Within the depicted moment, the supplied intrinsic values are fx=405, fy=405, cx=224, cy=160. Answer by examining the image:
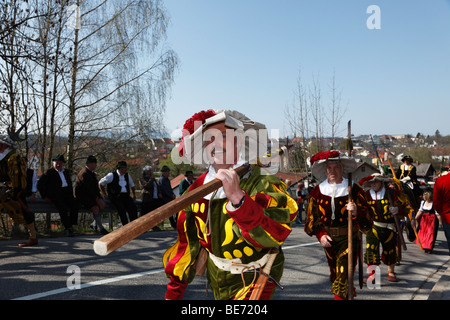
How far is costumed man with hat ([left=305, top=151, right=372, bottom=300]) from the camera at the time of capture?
4.54 meters

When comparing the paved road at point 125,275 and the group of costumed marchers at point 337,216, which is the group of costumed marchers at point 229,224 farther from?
the paved road at point 125,275

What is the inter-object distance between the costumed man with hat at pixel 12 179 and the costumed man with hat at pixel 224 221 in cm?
523

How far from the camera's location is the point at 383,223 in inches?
278

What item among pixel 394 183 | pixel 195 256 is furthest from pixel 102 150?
pixel 195 256

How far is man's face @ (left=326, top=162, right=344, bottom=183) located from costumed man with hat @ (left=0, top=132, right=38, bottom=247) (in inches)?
202

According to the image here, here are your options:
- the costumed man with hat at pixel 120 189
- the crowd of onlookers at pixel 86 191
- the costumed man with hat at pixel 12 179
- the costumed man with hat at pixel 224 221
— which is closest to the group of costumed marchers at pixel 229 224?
the costumed man with hat at pixel 224 221

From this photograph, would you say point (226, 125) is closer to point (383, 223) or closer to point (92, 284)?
point (92, 284)

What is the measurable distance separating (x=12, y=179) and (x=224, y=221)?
18.7 ft

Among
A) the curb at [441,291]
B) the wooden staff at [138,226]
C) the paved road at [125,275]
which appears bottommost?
the curb at [441,291]

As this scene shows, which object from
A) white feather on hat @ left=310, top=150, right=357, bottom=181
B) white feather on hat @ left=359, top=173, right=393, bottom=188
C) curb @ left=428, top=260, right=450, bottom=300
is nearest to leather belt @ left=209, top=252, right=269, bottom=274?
white feather on hat @ left=310, top=150, right=357, bottom=181

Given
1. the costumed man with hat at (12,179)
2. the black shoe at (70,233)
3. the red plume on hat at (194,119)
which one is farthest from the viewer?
the black shoe at (70,233)

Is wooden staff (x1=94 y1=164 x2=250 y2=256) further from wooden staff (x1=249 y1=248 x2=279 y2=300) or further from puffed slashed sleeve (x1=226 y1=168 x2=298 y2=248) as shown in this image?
wooden staff (x1=249 y1=248 x2=279 y2=300)

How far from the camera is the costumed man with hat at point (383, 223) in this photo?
6.74 m
